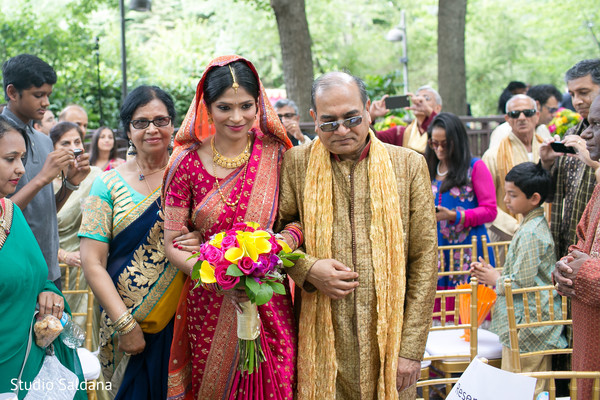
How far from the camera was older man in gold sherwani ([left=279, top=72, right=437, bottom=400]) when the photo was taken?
2414 mm

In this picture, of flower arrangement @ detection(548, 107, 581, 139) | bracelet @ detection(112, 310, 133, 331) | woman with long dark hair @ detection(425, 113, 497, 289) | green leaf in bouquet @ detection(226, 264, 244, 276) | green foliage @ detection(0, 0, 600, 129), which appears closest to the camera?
green leaf in bouquet @ detection(226, 264, 244, 276)

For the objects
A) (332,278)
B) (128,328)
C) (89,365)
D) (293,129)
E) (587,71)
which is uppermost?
(587,71)

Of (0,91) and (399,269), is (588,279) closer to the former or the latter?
(399,269)

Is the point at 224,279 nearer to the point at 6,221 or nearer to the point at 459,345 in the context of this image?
the point at 6,221

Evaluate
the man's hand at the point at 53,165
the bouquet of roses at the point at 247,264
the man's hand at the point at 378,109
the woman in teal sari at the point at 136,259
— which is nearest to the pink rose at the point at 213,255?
the bouquet of roses at the point at 247,264

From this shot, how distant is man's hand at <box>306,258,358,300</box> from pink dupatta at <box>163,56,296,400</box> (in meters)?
0.26

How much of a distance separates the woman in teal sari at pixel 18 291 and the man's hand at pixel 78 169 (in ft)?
2.57

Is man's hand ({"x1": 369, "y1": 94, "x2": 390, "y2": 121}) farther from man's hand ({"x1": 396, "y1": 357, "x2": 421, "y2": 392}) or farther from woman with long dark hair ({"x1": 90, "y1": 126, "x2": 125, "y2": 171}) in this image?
man's hand ({"x1": 396, "y1": 357, "x2": 421, "y2": 392})

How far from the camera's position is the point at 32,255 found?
8.21 ft

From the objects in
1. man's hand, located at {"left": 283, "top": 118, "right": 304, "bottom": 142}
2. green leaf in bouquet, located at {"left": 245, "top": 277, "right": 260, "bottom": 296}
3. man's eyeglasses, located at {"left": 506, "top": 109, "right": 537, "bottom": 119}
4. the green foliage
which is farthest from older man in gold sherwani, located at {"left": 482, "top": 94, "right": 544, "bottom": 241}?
the green foliage

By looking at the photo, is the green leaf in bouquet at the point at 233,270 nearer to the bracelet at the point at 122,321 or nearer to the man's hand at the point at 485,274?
the bracelet at the point at 122,321

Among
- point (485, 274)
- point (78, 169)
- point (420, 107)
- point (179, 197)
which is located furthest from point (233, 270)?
point (420, 107)

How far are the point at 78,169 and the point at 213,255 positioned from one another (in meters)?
1.76

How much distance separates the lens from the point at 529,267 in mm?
3529
